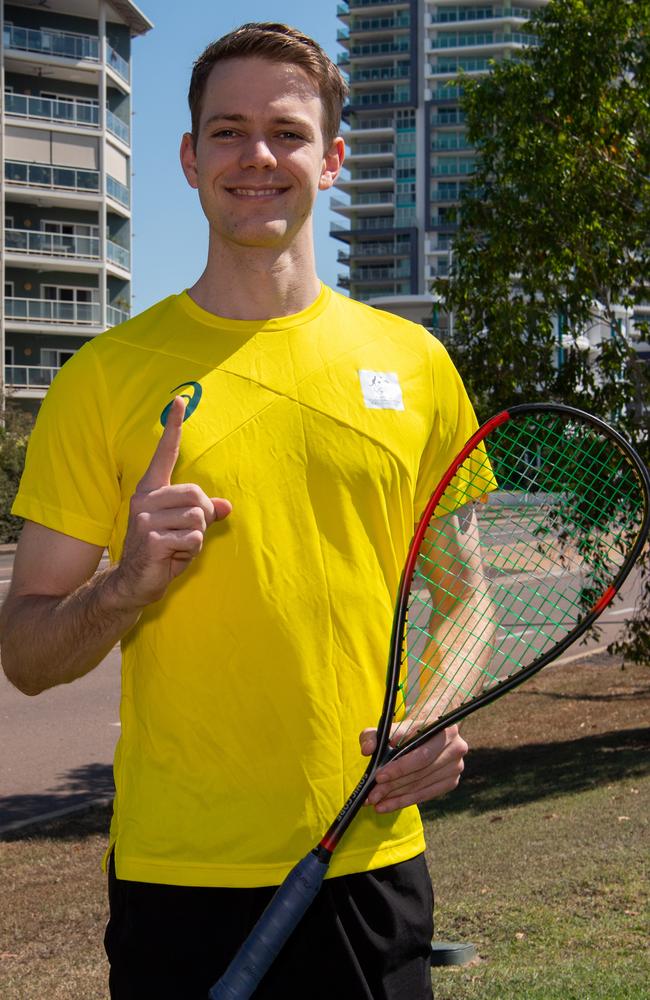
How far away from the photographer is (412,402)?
8.26 feet

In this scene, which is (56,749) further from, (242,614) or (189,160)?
(242,614)

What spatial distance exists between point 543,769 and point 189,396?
10565 millimetres

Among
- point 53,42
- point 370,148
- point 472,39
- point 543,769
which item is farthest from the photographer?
point 370,148

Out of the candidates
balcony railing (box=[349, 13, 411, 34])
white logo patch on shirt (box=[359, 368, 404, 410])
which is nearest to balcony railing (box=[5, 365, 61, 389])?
white logo patch on shirt (box=[359, 368, 404, 410])

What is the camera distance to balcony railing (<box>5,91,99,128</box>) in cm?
5325

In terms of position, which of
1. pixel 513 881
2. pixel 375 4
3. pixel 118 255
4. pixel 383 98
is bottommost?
pixel 513 881

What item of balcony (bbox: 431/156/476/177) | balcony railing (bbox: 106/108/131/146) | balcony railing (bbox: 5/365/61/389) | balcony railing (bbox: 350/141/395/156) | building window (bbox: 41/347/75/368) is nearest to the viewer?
balcony railing (bbox: 5/365/61/389)

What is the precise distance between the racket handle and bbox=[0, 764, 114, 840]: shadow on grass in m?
8.28

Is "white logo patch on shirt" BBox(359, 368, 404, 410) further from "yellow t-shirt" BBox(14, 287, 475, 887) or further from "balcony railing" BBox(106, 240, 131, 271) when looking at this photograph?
"balcony railing" BBox(106, 240, 131, 271)

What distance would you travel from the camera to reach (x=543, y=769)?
40.2 feet

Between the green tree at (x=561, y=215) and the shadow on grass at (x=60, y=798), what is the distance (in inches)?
191

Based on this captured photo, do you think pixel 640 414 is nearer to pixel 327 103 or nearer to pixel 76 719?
pixel 76 719

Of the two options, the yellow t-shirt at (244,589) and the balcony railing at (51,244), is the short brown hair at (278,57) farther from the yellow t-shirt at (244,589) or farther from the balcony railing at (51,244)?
the balcony railing at (51,244)

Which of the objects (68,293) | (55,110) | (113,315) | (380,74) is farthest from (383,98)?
(68,293)
